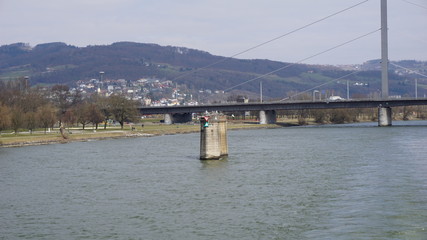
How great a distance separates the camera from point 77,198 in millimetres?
34375

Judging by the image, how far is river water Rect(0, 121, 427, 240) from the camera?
85.3 feet

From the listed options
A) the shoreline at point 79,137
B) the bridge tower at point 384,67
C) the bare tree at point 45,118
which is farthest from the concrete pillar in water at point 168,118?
the bare tree at point 45,118

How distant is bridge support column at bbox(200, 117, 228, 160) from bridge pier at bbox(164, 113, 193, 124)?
321 feet

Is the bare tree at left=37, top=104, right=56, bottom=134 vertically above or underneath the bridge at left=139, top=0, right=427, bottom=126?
underneath

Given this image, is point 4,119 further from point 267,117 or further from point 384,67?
point 267,117

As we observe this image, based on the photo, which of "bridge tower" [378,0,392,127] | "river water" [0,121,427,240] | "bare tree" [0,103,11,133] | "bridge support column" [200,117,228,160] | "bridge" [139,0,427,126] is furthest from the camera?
"bridge" [139,0,427,126]

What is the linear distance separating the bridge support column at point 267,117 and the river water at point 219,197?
282 ft

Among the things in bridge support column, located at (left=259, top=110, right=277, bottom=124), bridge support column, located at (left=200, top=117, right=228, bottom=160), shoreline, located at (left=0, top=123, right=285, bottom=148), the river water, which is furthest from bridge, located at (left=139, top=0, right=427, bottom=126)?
bridge support column, located at (left=200, top=117, right=228, bottom=160)

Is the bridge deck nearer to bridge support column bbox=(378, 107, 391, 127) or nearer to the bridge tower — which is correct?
bridge support column bbox=(378, 107, 391, 127)

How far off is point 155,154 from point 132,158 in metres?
4.26

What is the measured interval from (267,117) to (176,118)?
23.9m

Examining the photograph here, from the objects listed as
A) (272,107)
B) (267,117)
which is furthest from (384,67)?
(267,117)

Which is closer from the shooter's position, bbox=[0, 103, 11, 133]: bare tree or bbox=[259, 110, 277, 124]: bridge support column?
bbox=[0, 103, 11, 133]: bare tree

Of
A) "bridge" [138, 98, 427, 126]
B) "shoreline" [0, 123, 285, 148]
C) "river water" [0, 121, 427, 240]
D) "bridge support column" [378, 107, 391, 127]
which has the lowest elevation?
"river water" [0, 121, 427, 240]
